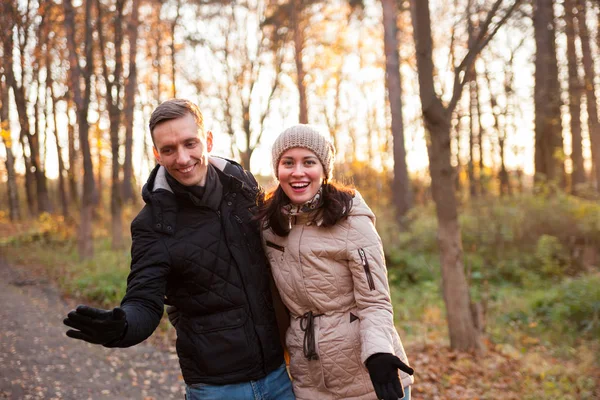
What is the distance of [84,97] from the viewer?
42.4 feet

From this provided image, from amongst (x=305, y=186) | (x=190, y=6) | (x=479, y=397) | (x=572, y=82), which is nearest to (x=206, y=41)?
(x=190, y=6)

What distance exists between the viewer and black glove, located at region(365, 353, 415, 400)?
2381 millimetres

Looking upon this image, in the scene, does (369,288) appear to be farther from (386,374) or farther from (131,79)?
(131,79)

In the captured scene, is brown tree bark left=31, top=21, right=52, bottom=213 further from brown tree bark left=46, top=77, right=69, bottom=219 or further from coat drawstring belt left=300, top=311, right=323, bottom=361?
coat drawstring belt left=300, top=311, right=323, bottom=361

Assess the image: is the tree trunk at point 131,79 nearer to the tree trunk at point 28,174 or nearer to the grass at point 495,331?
the grass at point 495,331

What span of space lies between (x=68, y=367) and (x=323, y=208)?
213 inches

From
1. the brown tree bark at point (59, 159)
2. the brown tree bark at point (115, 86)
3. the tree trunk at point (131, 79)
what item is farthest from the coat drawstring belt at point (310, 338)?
the brown tree bark at point (59, 159)

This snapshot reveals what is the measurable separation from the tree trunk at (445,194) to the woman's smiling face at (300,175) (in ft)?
12.3

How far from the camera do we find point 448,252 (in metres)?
6.32

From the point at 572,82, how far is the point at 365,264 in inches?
583

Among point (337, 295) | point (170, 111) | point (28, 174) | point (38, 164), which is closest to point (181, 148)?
point (170, 111)

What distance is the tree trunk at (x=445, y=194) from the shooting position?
20.2 feet

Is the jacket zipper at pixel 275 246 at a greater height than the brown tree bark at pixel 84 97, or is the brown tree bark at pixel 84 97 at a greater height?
the brown tree bark at pixel 84 97

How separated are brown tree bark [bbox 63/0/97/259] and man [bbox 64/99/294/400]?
37.4 ft
